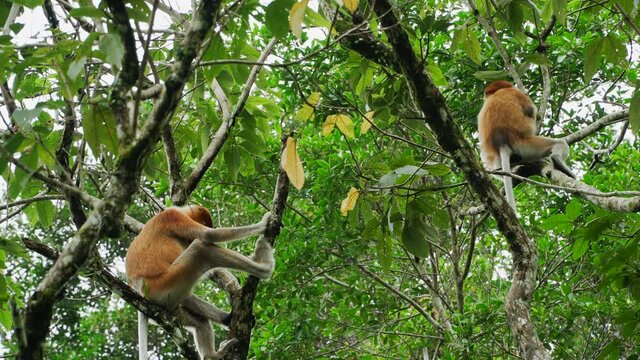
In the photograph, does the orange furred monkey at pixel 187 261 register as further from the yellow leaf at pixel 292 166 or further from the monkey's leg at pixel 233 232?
the yellow leaf at pixel 292 166

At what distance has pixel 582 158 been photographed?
701cm

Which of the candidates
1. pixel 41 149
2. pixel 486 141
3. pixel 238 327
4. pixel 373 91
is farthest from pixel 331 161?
pixel 41 149

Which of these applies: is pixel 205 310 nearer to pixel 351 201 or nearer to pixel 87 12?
pixel 351 201

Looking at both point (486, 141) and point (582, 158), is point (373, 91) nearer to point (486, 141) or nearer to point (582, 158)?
point (486, 141)

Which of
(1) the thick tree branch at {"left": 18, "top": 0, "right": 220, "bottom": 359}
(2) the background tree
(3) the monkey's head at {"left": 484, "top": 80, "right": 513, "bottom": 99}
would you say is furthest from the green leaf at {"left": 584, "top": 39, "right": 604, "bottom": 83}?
(3) the monkey's head at {"left": 484, "top": 80, "right": 513, "bottom": 99}

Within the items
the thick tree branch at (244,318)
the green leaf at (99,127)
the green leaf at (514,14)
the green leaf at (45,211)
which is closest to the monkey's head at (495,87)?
the green leaf at (514,14)

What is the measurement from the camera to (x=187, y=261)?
3.96 metres

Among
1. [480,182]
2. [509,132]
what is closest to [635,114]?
[480,182]

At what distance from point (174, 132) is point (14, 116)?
2.46m

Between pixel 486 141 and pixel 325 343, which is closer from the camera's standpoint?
pixel 486 141

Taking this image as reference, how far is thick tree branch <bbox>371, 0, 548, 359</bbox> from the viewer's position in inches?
105

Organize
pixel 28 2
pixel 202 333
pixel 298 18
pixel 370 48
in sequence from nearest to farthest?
pixel 298 18 < pixel 28 2 < pixel 370 48 < pixel 202 333

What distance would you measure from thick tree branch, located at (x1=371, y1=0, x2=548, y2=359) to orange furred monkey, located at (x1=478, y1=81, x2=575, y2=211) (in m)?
2.10

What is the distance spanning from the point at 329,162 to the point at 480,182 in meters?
2.72
